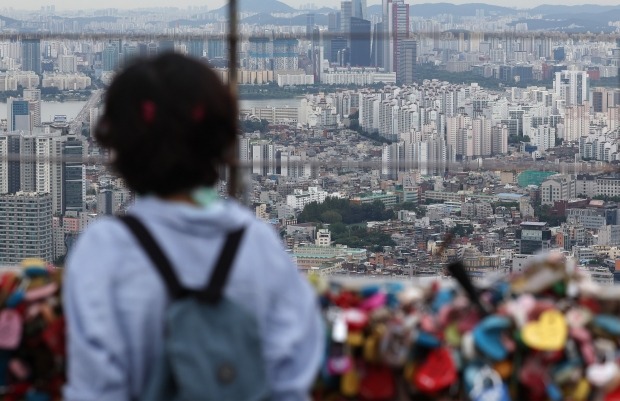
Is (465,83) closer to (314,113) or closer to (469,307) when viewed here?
(314,113)

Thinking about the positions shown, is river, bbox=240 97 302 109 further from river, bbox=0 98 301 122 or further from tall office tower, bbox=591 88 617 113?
tall office tower, bbox=591 88 617 113

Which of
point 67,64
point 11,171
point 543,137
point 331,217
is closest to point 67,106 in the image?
point 67,64

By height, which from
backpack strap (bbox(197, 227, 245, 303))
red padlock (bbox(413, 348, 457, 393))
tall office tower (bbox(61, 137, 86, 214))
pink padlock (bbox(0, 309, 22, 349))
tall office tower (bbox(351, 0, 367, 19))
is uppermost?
tall office tower (bbox(351, 0, 367, 19))

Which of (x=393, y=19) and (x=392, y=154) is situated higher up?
(x=393, y=19)

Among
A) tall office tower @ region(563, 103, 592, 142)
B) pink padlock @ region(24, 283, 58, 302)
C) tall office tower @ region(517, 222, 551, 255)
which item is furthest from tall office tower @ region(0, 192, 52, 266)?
pink padlock @ region(24, 283, 58, 302)

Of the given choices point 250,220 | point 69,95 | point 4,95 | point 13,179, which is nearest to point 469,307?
point 250,220

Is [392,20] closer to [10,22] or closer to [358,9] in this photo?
[358,9]
